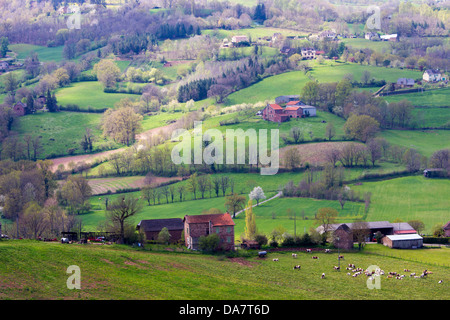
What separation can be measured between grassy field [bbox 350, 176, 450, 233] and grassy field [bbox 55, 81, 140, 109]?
72377 millimetres

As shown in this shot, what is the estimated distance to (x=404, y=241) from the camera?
66875 mm

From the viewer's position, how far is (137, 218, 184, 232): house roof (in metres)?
66.1

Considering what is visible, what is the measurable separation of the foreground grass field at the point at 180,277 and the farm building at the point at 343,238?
547 centimetres

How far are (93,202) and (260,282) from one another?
44616 mm

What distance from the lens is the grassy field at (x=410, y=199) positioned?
7688 centimetres

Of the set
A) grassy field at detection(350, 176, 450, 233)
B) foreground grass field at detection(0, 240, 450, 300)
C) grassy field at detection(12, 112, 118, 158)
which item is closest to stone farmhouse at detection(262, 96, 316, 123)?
grassy field at detection(350, 176, 450, 233)

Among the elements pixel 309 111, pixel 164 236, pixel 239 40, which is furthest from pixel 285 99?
pixel 164 236

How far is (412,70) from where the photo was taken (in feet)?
471

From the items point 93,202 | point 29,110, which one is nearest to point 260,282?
point 93,202

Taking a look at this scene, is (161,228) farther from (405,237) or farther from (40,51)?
(40,51)

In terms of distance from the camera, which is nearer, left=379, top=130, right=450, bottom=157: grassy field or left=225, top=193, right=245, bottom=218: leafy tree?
left=225, top=193, right=245, bottom=218: leafy tree

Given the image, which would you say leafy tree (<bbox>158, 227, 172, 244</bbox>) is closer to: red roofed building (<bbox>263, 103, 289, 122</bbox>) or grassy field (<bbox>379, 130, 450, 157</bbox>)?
grassy field (<bbox>379, 130, 450, 157</bbox>)

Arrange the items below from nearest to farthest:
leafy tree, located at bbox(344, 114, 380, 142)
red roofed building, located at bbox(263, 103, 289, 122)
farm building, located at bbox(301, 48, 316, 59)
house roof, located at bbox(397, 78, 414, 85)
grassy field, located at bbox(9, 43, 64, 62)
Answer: leafy tree, located at bbox(344, 114, 380, 142) < red roofed building, located at bbox(263, 103, 289, 122) < house roof, located at bbox(397, 78, 414, 85) < farm building, located at bbox(301, 48, 316, 59) < grassy field, located at bbox(9, 43, 64, 62)
